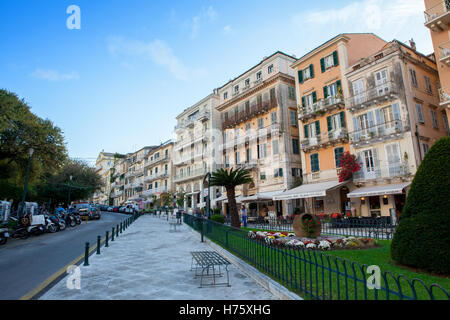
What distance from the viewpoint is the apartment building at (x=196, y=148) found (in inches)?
1620

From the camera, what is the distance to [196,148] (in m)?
44.7

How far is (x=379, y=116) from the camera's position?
21422mm

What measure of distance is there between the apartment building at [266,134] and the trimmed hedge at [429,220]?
66.4ft

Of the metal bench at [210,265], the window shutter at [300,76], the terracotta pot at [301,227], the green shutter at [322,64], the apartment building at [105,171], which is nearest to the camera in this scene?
the metal bench at [210,265]

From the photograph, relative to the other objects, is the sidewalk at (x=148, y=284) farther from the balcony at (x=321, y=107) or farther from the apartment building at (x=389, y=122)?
the balcony at (x=321, y=107)

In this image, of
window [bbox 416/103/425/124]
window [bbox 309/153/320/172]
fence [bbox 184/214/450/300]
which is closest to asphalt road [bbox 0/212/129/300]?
fence [bbox 184/214/450/300]

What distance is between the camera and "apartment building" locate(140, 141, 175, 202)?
53.0 m

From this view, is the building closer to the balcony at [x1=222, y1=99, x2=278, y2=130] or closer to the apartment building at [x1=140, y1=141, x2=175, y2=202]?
the balcony at [x1=222, y1=99, x2=278, y2=130]

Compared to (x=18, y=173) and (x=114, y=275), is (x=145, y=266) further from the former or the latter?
(x=18, y=173)

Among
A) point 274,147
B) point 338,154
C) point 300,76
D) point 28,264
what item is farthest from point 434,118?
point 28,264

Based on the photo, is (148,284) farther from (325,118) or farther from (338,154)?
(325,118)

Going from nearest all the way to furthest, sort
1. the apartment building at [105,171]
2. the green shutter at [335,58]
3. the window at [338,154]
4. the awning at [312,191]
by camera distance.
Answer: the awning at [312,191]
the window at [338,154]
the green shutter at [335,58]
the apartment building at [105,171]

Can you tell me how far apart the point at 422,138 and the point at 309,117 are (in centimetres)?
939


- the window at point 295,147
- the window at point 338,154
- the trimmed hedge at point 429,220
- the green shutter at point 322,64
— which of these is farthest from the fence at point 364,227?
the green shutter at point 322,64
